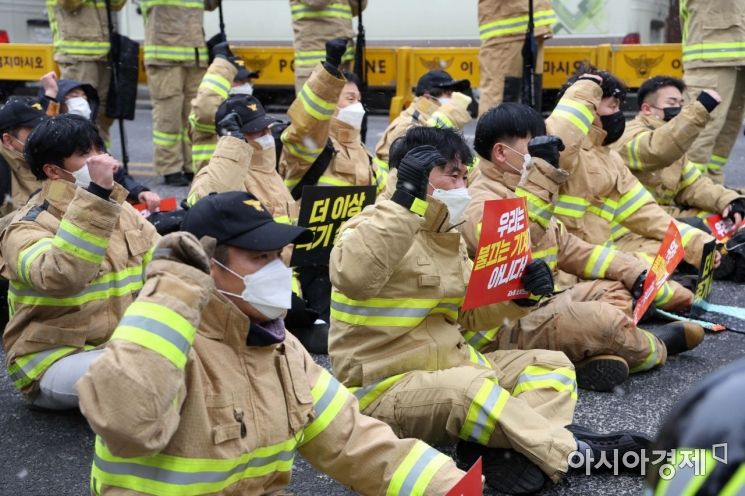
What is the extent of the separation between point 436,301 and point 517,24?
4.44m

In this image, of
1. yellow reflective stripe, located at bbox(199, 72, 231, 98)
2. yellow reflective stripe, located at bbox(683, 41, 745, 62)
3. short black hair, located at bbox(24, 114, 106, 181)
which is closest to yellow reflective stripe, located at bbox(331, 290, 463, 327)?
short black hair, located at bbox(24, 114, 106, 181)

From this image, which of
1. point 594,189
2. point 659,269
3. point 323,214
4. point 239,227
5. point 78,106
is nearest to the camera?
point 239,227

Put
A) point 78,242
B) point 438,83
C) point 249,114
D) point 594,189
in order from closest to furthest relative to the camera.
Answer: point 78,242 → point 249,114 → point 594,189 → point 438,83

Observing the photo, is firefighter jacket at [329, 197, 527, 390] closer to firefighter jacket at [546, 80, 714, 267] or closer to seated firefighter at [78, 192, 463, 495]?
seated firefighter at [78, 192, 463, 495]

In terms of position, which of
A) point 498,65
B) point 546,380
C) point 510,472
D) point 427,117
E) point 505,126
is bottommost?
point 510,472

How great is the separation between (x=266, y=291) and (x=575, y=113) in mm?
2886

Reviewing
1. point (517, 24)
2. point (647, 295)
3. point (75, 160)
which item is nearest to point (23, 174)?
point (75, 160)

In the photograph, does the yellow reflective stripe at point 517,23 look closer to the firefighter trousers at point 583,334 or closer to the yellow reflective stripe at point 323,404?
the firefighter trousers at point 583,334

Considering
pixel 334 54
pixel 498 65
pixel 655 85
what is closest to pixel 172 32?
pixel 498 65

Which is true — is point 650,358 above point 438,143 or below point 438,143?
below

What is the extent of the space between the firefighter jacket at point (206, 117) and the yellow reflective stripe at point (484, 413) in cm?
347

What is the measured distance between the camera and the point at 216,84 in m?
6.67

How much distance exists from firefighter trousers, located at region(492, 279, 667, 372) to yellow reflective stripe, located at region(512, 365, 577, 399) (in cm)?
59

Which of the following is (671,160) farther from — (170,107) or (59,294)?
(170,107)
